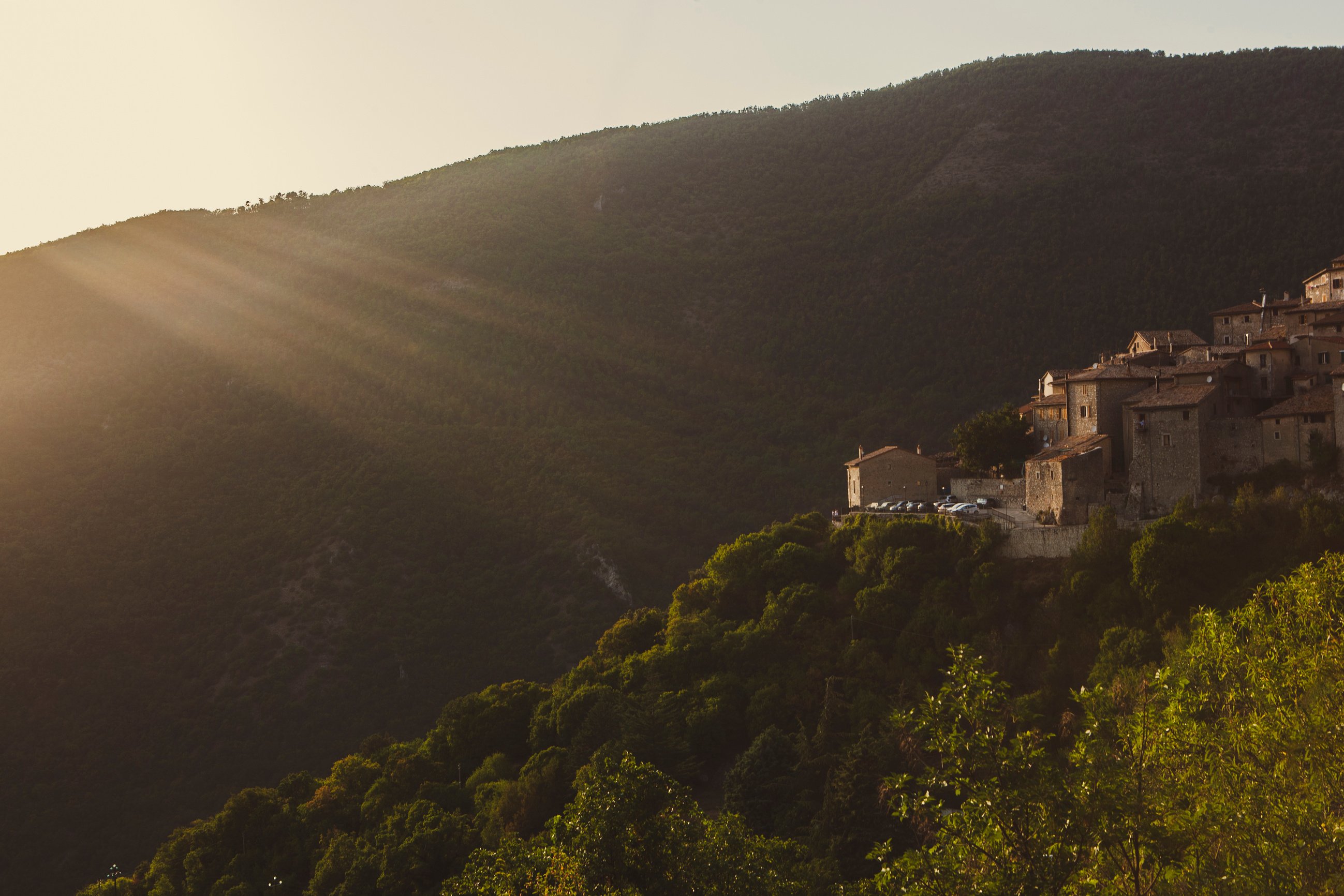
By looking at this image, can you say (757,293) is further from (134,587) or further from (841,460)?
(134,587)

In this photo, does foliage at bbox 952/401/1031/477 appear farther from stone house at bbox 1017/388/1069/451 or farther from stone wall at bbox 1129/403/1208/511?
stone wall at bbox 1129/403/1208/511

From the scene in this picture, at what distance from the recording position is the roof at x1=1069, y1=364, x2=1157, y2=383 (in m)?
41.2

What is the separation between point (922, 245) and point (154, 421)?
80.5 m

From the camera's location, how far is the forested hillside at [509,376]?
3145 inches

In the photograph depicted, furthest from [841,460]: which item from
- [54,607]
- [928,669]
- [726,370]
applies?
[54,607]

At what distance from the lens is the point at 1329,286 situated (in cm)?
5025

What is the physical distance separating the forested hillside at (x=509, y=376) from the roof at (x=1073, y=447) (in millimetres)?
43398

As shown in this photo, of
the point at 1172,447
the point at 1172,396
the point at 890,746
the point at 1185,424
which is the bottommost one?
the point at 890,746

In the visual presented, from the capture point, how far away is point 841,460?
319ft

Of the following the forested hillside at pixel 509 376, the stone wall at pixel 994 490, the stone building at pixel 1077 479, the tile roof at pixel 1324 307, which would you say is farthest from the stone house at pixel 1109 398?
the forested hillside at pixel 509 376

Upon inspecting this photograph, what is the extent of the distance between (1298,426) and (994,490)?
1137cm

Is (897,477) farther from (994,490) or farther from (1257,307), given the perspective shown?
(1257,307)

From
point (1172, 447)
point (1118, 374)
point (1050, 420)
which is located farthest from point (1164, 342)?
point (1172, 447)

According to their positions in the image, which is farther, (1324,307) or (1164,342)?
(1164,342)
